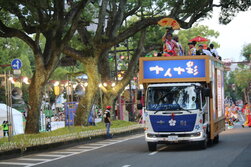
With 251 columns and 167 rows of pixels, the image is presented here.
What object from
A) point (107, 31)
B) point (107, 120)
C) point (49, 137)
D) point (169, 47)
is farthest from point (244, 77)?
point (169, 47)

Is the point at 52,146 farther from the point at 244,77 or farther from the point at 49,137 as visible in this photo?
the point at 244,77

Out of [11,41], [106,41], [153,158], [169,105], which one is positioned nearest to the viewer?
[153,158]

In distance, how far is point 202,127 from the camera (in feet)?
63.8

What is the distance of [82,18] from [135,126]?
12.5 meters

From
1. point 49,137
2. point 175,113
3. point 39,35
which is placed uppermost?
point 39,35

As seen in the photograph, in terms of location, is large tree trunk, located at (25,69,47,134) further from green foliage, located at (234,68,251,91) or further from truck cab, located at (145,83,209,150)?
green foliage, located at (234,68,251,91)

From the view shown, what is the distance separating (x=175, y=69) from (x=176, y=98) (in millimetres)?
1102

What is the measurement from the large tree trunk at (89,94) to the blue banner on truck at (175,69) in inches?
494

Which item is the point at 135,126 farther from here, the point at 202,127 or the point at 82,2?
the point at 202,127

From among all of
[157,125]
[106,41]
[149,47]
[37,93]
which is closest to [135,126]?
[149,47]

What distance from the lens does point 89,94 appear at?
32.3 meters

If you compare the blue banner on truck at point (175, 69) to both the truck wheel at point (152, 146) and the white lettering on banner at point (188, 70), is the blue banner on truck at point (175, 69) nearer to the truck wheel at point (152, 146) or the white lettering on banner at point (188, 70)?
the white lettering on banner at point (188, 70)

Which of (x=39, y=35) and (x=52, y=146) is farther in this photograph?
(x=39, y=35)

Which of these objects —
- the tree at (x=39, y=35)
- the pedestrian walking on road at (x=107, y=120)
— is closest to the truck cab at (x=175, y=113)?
the tree at (x=39, y=35)
